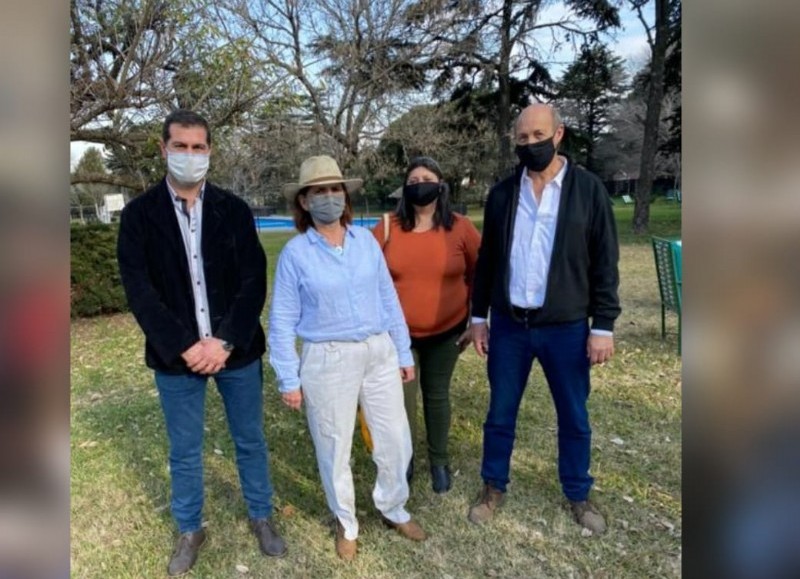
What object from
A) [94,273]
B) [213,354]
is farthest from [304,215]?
[94,273]

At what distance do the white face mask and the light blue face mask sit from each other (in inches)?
20.1

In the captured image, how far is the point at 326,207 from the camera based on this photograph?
9.12ft

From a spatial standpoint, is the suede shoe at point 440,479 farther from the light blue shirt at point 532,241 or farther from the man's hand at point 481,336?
the light blue shirt at point 532,241

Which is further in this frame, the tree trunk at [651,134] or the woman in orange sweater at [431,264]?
the tree trunk at [651,134]

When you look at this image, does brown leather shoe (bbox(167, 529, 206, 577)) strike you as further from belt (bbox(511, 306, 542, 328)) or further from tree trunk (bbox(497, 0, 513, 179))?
tree trunk (bbox(497, 0, 513, 179))

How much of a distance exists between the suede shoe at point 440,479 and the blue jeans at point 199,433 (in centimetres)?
102

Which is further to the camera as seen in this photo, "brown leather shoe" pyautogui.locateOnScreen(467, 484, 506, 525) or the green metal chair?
the green metal chair

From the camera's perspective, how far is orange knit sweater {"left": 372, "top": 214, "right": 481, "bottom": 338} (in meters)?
3.27

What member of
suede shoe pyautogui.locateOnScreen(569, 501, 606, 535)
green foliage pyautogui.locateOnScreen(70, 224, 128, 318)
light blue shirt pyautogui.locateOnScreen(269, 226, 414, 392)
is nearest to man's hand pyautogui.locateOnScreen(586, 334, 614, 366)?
suede shoe pyautogui.locateOnScreen(569, 501, 606, 535)

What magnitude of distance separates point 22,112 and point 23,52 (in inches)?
2.9

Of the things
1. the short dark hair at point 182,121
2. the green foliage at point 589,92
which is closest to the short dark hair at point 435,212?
the short dark hair at point 182,121

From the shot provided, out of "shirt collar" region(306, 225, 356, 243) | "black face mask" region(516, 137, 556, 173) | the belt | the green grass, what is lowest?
the green grass

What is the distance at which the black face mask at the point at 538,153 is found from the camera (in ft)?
9.41

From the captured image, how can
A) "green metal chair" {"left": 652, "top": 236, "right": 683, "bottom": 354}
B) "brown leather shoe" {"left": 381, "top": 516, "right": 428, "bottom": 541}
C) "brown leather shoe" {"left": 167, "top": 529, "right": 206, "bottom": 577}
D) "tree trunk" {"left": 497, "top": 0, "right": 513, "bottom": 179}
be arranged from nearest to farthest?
"brown leather shoe" {"left": 167, "top": 529, "right": 206, "bottom": 577}
"brown leather shoe" {"left": 381, "top": 516, "right": 428, "bottom": 541}
"green metal chair" {"left": 652, "top": 236, "right": 683, "bottom": 354}
"tree trunk" {"left": 497, "top": 0, "right": 513, "bottom": 179}
